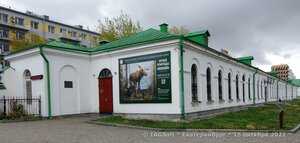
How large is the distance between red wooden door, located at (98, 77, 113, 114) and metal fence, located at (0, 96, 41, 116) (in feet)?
11.9

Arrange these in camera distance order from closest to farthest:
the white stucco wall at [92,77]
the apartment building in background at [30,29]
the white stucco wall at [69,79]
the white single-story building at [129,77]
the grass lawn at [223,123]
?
the grass lawn at [223,123], the white single-story building at [129,77], the white stucco wall at [92,77], the white stucco wall at [69,79], the apartment building in background at [30,29]

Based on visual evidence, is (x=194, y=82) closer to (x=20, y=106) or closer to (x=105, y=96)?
(x=105, y=96)

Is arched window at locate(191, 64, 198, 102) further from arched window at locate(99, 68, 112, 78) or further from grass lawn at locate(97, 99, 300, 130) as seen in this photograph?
arched window at locate(99, 68, 112, 78)

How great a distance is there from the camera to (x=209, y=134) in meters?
8.92

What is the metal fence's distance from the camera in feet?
46.4

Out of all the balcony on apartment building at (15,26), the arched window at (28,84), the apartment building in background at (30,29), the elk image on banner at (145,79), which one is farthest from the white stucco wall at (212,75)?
the balcony on apartment building at (15,26)

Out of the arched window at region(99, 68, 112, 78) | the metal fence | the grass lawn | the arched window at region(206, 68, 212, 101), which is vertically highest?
the arched window at region(99, 68, 112, 78)

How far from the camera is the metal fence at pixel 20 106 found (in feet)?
46.4

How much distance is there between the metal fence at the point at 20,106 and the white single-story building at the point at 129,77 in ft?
1.57

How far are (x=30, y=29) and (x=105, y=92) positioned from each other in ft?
122

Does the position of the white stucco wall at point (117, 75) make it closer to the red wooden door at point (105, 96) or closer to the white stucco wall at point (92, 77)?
the white stucco wall at point (92, 77)

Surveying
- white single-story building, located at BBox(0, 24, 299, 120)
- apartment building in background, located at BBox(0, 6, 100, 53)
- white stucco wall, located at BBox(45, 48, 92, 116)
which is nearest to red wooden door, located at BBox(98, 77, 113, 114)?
white single-story building, located at BBox(0, 24, 299, 120)

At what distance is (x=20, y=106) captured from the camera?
47.2 feet

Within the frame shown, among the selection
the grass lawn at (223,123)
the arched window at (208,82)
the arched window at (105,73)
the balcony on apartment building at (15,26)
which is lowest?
the grass lawn at (223,123)
